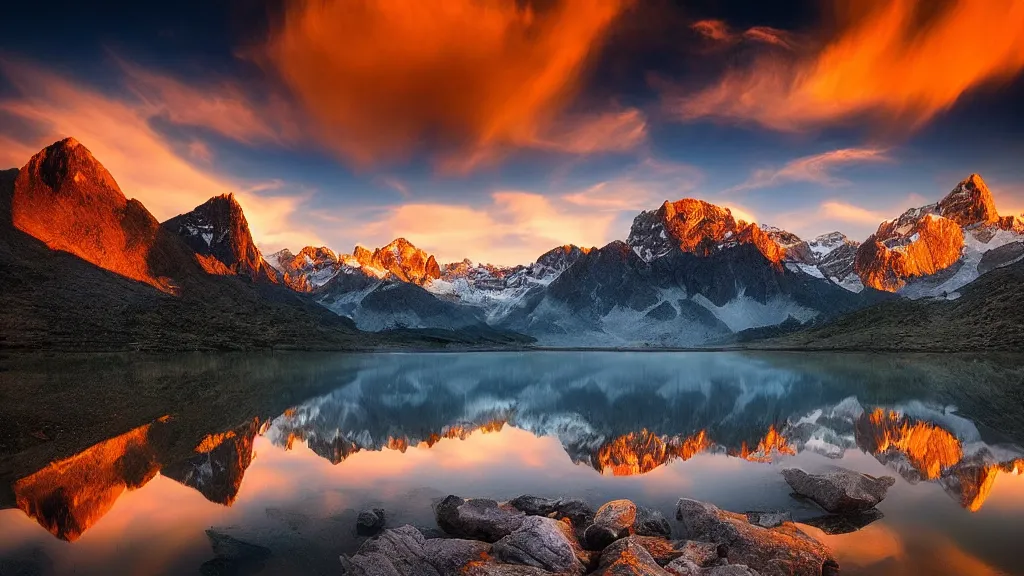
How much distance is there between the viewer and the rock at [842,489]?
20.5m

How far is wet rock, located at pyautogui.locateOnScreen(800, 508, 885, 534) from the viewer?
1897 cm

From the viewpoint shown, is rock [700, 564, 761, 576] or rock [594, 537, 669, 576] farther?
rock [700, 564, 761, 576]

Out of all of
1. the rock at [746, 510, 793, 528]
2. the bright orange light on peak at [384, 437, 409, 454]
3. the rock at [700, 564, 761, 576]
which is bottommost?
the bright orange light on peak at [384, 437, 409, 454]

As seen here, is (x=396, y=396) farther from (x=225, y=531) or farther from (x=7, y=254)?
(x=7, y=254)

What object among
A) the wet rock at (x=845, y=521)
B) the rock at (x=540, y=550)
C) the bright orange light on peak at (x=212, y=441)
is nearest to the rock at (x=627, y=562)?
the rock at (x=540, y=550)

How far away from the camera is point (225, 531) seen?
18.3 metres

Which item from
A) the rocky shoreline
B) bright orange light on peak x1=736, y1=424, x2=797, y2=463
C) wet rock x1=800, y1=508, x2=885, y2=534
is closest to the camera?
the rocky shoreline

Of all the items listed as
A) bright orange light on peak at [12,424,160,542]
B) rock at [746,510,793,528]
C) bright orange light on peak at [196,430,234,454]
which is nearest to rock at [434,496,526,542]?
rock at [746,510,793,528]

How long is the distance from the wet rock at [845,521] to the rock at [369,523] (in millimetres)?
15850

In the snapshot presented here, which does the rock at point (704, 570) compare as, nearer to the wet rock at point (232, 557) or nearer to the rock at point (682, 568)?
the rock at point (682, 568)

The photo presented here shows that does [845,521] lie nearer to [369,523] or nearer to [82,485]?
[369,523]

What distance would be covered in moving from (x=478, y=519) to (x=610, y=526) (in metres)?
4.51

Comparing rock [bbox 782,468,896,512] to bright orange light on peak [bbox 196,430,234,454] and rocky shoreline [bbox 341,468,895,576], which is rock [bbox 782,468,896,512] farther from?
bright orange light on peak [bbox 196,430,234,454]

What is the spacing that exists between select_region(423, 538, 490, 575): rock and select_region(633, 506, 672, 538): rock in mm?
6066
